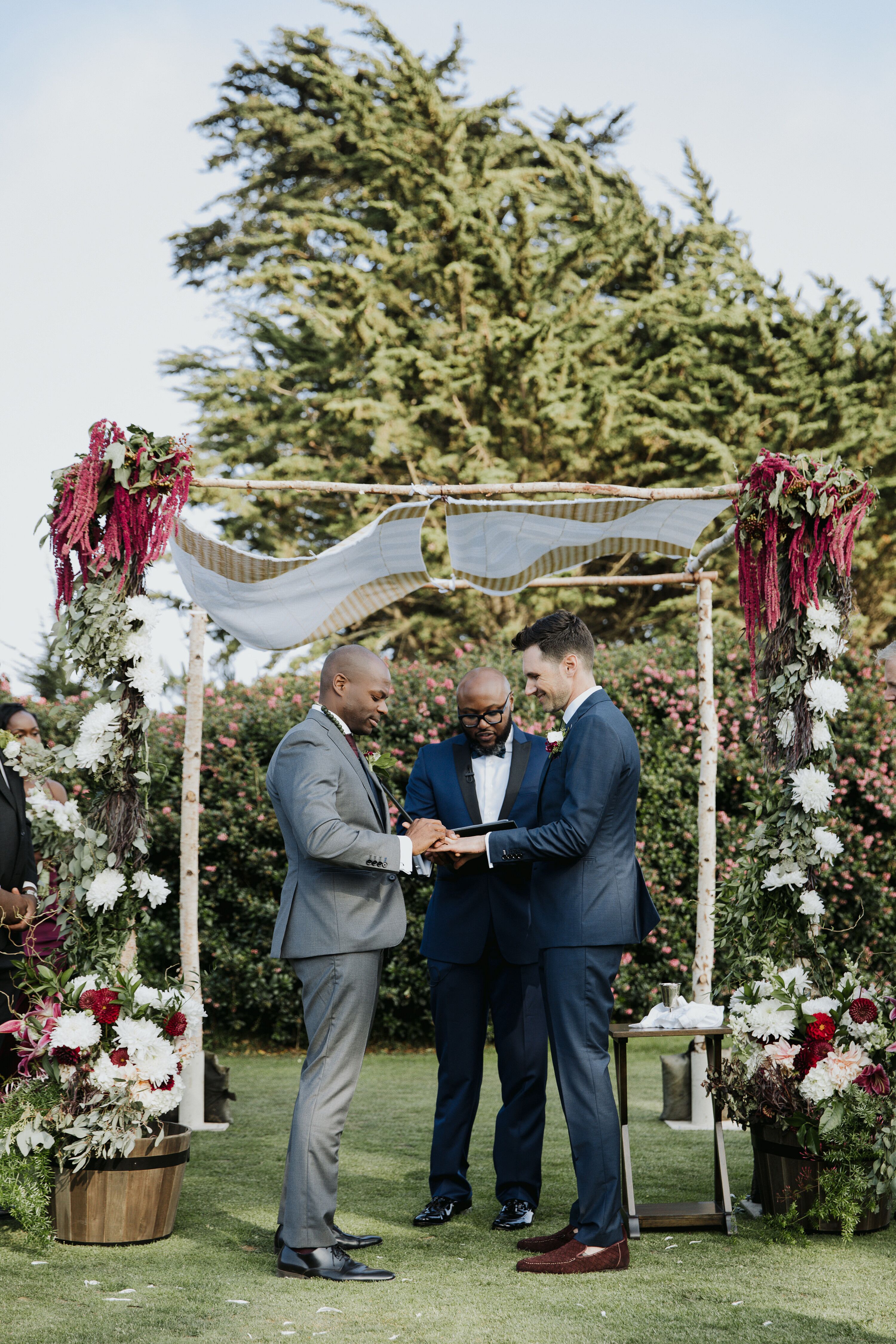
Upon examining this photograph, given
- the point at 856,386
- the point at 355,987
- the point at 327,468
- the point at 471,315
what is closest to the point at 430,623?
the point at 327,468

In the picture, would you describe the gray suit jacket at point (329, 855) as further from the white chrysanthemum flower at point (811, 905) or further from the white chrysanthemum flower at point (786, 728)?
the white chrysanthemum flower at point (786, 728)

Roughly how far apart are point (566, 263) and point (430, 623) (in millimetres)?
5296

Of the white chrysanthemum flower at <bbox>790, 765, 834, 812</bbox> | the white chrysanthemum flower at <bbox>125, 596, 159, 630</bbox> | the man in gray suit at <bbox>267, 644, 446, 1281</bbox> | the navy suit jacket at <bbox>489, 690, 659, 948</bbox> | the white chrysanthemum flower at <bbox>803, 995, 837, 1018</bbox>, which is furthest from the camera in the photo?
the white chrysanthemum flower at <bbox>790, 765, 834, 812</bbox>

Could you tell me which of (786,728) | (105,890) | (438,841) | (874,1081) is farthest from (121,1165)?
(786,728)

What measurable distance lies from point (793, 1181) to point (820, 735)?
5.47 feet

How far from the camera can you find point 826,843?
4.61m

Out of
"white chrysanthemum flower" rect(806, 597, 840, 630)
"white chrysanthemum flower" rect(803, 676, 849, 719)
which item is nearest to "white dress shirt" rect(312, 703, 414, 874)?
"white chrysanthemum flower" rect(803, 676, 849, 719)

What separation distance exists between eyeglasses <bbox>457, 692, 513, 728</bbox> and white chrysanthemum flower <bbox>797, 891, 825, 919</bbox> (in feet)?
4.53

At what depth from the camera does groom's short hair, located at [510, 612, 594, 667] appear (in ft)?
13.2

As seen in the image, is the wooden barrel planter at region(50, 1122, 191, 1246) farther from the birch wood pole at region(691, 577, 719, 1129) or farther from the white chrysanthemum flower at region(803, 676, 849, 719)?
the birch wood pole at region(691, 577, 719, 1129)

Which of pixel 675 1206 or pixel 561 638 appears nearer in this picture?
pixel 561 638

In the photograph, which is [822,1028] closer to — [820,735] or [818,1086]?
[818,1086]

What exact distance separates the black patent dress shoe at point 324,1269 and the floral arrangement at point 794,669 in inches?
72.0

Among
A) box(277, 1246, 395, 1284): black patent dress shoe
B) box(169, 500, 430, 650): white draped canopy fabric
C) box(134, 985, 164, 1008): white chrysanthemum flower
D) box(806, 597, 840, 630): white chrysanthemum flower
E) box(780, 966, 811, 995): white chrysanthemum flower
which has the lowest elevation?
box(277, 1246, 395, 1284): black patent dress shoe
